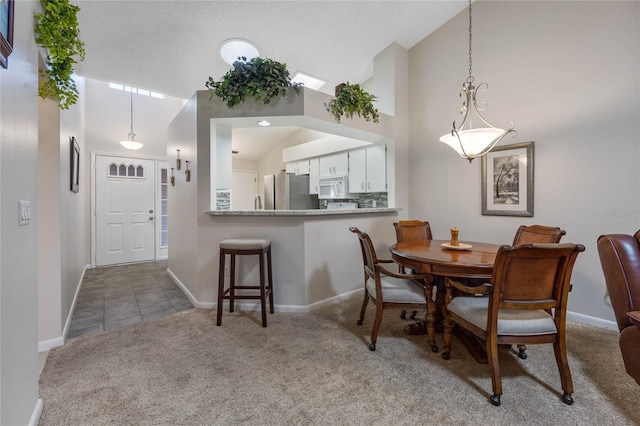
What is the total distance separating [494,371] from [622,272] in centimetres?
91

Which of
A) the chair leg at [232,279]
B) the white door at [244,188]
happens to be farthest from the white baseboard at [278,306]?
the white door at [244,188]

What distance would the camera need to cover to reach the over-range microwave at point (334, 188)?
4645 millimetres

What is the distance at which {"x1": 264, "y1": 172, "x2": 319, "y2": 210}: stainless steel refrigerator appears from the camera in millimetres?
5148

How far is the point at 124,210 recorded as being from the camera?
5.21 m

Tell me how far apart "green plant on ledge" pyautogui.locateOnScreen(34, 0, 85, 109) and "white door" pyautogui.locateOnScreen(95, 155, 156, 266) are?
13.0ft

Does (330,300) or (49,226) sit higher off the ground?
(49,226)

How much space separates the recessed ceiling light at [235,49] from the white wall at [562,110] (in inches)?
102

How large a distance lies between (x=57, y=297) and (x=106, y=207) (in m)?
3.50

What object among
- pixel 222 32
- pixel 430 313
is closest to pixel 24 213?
pixel 430 313

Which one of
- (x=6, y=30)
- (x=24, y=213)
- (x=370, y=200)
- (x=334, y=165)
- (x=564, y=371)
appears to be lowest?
(x=564, y=371)

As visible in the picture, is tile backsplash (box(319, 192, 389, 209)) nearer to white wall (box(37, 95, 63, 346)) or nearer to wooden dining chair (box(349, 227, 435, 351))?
wooden dining chair (box(349, 227, 435, 351))

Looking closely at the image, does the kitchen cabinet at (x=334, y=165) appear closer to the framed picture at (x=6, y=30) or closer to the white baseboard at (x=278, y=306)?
the white baseboard at (x=278, y=306)

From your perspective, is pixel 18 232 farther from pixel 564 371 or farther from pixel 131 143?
pixel 131 143

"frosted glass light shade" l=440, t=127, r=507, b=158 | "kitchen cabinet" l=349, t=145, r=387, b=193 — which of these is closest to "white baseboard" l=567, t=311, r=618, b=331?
"frosted glass light shade" l=440, t=127, r=507, b=158
